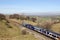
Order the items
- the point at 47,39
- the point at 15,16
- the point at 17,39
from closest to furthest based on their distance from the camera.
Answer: the point at 17,39, the point at 47,39, the point at 15,16

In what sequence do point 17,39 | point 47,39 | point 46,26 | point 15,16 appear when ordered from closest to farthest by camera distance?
point 17,39 → point 47,39 → point 46,26 → point 15,16

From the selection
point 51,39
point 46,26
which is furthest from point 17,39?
point 46,26

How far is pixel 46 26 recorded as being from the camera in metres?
66.4

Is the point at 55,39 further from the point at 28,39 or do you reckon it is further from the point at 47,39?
the point at 28,39

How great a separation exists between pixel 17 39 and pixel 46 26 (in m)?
37.5

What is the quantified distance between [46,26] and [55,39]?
34768 mm

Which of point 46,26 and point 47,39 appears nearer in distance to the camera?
point 47,39

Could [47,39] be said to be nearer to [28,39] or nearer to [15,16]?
[28,39]

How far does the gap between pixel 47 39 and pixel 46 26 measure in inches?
1349

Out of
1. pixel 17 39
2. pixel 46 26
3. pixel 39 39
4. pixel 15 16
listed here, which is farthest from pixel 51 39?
pixel 15 16

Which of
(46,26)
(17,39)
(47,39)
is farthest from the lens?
(46,26)

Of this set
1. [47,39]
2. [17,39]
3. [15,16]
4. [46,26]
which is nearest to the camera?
[17,39]

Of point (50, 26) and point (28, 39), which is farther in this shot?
point (50, 26)

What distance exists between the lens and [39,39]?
31297 millimetres
